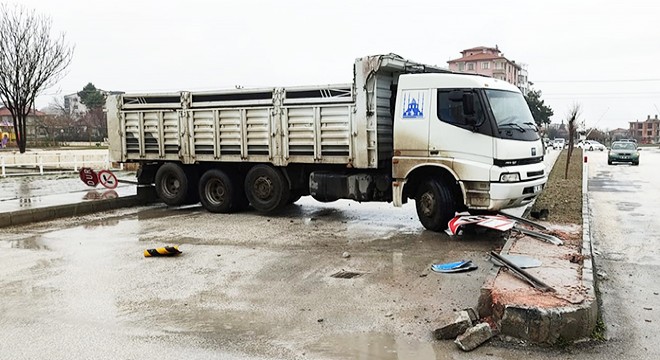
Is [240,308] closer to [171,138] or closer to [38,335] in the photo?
[38,335]

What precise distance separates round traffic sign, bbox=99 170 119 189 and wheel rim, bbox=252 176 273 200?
594 centimetres

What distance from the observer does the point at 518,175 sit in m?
9.38

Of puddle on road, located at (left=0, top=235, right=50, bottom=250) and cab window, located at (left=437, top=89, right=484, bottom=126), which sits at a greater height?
cab window, located at (left=437, top=89, right=484, bottom=126)

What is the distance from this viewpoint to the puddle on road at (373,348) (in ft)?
15.5

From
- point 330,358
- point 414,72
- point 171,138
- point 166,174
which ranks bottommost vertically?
point 330,358

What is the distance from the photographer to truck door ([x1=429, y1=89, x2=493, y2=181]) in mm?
9320

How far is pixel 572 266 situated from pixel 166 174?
971 cm

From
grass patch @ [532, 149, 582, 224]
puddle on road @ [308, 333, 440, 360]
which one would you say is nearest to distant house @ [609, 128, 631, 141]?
grass patch @ [532, 149, 582, 224]

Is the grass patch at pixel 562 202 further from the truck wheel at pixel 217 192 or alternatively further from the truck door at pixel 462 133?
the truck wheel at pixel 217 192

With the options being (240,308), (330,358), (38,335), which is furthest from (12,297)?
(330,358)

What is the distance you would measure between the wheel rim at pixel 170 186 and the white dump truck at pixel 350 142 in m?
0.03

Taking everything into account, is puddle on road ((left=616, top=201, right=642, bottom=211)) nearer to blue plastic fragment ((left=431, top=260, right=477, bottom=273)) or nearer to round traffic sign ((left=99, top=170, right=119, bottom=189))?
blue plastic fragment ((left=431, top=260, right=477, bottom=273))

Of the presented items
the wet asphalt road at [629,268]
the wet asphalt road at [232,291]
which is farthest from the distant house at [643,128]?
the wet asphalt road at [232,291]

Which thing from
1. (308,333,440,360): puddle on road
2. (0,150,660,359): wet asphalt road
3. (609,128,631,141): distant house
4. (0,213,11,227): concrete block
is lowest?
(308,333,440,360): puddle on road
